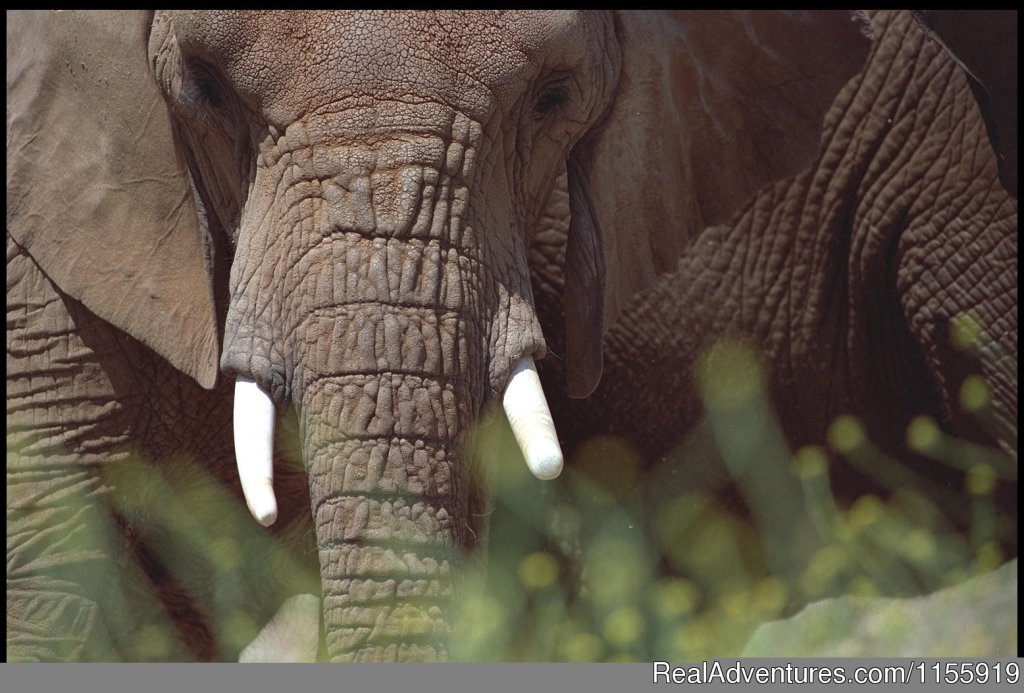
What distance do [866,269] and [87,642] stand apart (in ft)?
5.16

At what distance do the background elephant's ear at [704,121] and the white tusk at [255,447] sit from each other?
635mm

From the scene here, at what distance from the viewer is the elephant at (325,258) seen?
2111 mm

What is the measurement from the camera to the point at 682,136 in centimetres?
276

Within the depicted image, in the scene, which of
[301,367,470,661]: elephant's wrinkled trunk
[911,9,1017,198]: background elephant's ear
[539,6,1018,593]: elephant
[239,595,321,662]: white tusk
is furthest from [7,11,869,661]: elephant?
[239,595,321,662]: white tusk

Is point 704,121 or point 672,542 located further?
point 672,542

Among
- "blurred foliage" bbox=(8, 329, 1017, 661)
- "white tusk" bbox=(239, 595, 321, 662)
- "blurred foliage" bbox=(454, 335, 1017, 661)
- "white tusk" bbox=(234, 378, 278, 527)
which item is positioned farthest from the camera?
"white tusk" bbox=(239, 595, 321, 662)

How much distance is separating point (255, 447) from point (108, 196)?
59cm

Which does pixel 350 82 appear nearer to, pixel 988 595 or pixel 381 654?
pixel 381 654

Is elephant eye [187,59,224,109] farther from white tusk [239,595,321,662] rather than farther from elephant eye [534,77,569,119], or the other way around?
white tusk [239,595,321,662]

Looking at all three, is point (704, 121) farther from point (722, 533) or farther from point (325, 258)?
point (722, 533)

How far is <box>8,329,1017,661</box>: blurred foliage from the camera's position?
2.86 meters

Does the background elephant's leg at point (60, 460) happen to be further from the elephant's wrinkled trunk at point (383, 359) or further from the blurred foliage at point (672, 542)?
the elephant's wrinkled trunk at point (383, 359)

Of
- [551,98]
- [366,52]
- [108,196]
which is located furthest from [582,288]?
[108,196]

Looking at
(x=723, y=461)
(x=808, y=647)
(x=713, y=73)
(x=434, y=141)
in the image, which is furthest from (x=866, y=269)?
(x=434, y=141)
